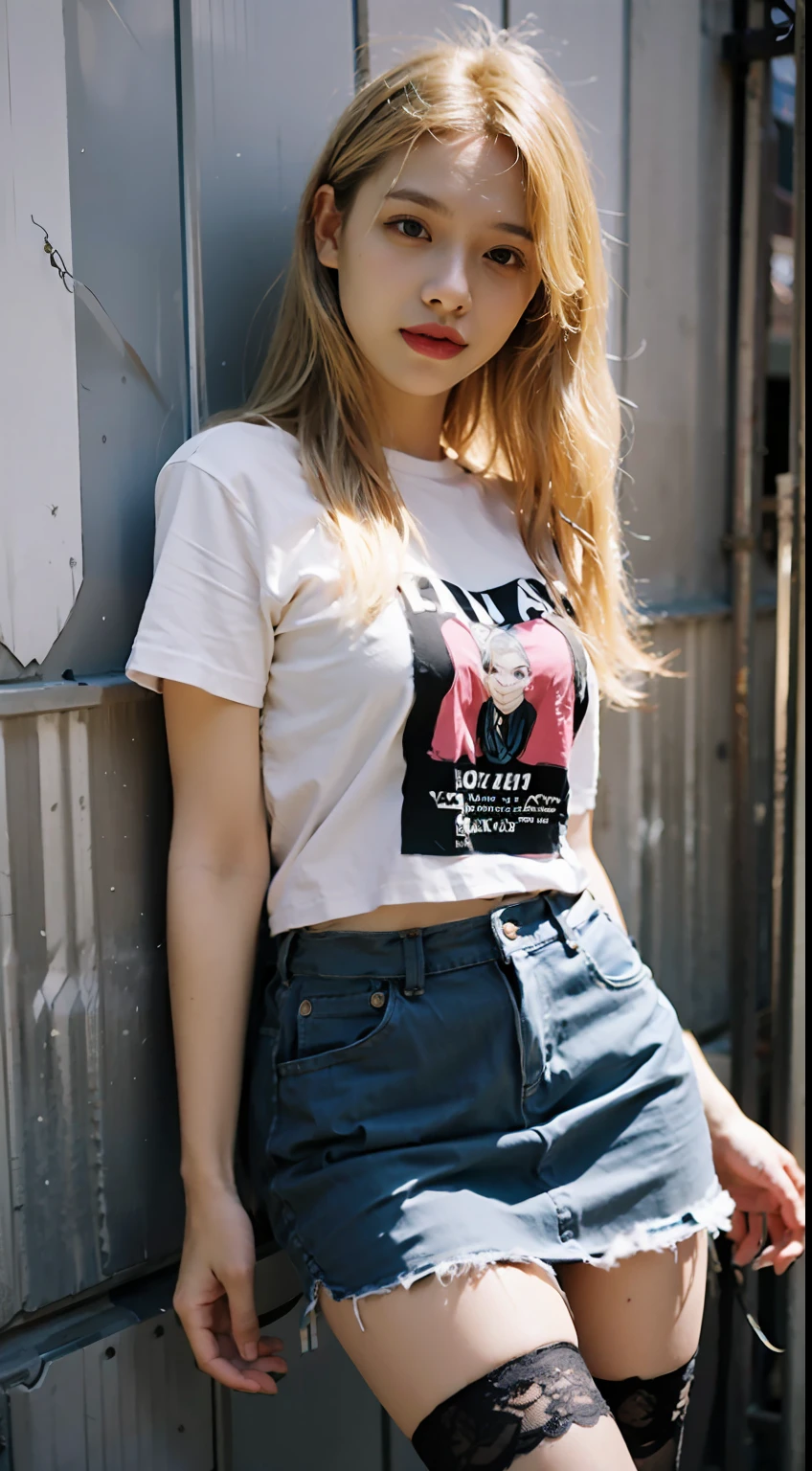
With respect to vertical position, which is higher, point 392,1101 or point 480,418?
point 480,418

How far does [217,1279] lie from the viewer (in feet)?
5.12

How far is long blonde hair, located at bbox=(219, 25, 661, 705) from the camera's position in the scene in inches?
64.8

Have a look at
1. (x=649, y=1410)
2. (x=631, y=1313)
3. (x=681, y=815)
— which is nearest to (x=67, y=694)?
(x=631, y=1313)

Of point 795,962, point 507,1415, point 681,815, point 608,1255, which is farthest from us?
point 681,815

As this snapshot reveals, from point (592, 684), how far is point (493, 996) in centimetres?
51

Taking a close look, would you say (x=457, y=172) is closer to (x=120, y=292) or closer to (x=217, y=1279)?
(x=120, y=292)

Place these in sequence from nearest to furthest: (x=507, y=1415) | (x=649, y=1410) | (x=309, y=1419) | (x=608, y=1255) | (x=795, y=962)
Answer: (x=507, y=1415), (x=608, y=1255), (x=649, y=1410), (x=309, y=1419), (x=795, y=962)

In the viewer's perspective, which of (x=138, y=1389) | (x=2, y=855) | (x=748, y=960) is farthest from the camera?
(x=748, y=960)

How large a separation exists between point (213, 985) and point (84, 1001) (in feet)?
0.58

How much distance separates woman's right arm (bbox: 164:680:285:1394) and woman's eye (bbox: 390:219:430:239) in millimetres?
665

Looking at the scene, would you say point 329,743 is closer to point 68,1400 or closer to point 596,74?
point 68,1400

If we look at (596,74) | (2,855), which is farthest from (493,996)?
(596,74)

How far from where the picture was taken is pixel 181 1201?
1754 mm

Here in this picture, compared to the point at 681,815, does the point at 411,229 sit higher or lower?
higher
